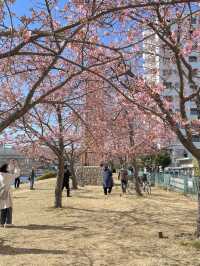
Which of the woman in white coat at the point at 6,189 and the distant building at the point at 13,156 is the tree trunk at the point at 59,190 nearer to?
the distant building at the point at 13,156

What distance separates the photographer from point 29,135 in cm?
1767

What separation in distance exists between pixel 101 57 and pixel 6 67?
2308 mm

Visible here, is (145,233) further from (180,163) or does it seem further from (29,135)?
(180,163)

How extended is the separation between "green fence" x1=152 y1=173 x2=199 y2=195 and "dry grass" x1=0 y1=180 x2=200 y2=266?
5851 millimetres

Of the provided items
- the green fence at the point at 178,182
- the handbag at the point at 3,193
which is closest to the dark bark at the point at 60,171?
the handbag at the point at 3,193

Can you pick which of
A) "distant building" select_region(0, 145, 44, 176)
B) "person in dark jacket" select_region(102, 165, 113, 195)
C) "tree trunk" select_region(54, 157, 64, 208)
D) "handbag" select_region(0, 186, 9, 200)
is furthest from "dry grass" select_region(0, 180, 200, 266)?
"person in dark jacket" select_region(102, 165, 113, 195)

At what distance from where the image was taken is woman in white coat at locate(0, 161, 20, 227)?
11391 mm

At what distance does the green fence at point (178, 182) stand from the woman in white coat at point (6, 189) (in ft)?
31.8

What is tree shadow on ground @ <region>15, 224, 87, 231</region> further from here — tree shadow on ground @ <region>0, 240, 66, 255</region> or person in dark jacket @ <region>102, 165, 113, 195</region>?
person in dark jacket @ <region>102, 165, 113, 195</region>

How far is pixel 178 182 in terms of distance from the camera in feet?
84.4

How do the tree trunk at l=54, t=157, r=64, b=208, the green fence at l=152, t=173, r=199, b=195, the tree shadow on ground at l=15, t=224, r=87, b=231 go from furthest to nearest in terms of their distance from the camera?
the green fence at l=152, t=173, r=199, b=195
the tree trunk at l=54, t=157, r=64, b=208
the tree shadow on ground at l=15, t=224, r=87, b=231

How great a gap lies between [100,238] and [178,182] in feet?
53.6

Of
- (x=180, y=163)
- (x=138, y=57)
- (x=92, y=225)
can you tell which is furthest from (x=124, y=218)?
(x=180, y=163)

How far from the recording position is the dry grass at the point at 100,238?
7965 millimetres
